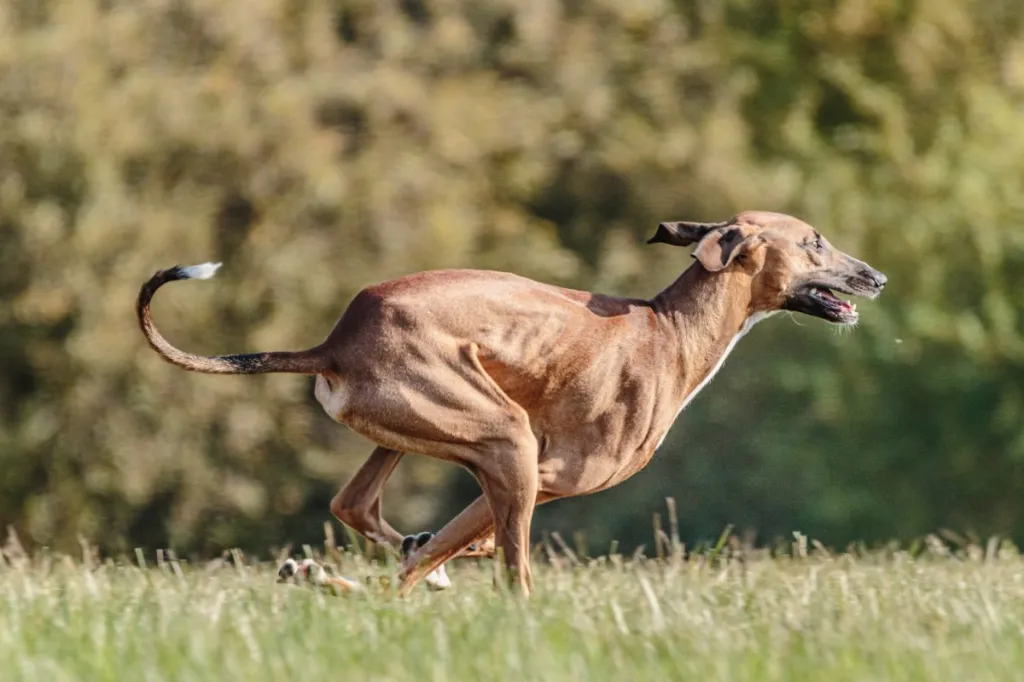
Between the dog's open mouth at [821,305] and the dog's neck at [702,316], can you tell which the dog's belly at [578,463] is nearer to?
the dog's neck at [702,316]

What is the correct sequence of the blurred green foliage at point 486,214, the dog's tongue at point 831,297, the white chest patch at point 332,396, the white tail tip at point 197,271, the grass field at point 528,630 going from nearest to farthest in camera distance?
the grass field at point 528,630 → the white chest patch at point 332,396 → the white tail tip at point 197,271 → the dog's tongue at point 831,297 → the blurred green foliage at point 486,214

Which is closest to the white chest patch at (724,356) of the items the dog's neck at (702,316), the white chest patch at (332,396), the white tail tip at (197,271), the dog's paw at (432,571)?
the dog's neck at (702,316)

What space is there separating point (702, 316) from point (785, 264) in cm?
45

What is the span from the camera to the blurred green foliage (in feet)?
59.1

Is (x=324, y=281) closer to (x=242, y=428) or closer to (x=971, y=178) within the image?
(x=242, y=428)

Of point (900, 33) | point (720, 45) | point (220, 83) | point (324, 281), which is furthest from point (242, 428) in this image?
point (900, 33)

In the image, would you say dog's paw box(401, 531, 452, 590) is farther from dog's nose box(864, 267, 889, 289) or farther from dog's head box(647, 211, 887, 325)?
dog's nose box(864, 267, 889, 289)

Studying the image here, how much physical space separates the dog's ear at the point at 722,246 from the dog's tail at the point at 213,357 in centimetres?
170

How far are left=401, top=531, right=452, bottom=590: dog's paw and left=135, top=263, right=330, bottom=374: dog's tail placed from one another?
2.86 feet

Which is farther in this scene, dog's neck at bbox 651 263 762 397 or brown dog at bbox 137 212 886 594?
dog's neck at bbox 651 263 762 397

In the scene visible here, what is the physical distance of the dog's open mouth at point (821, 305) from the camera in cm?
782

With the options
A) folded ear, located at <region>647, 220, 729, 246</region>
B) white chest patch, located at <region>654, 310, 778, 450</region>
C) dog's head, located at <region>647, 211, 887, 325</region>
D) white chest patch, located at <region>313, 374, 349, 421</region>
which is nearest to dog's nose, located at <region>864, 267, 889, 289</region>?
dog's head, located at <region>647, 211, 887, 325</region>

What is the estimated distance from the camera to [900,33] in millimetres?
20453

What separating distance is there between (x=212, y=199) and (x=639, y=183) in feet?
15.4
